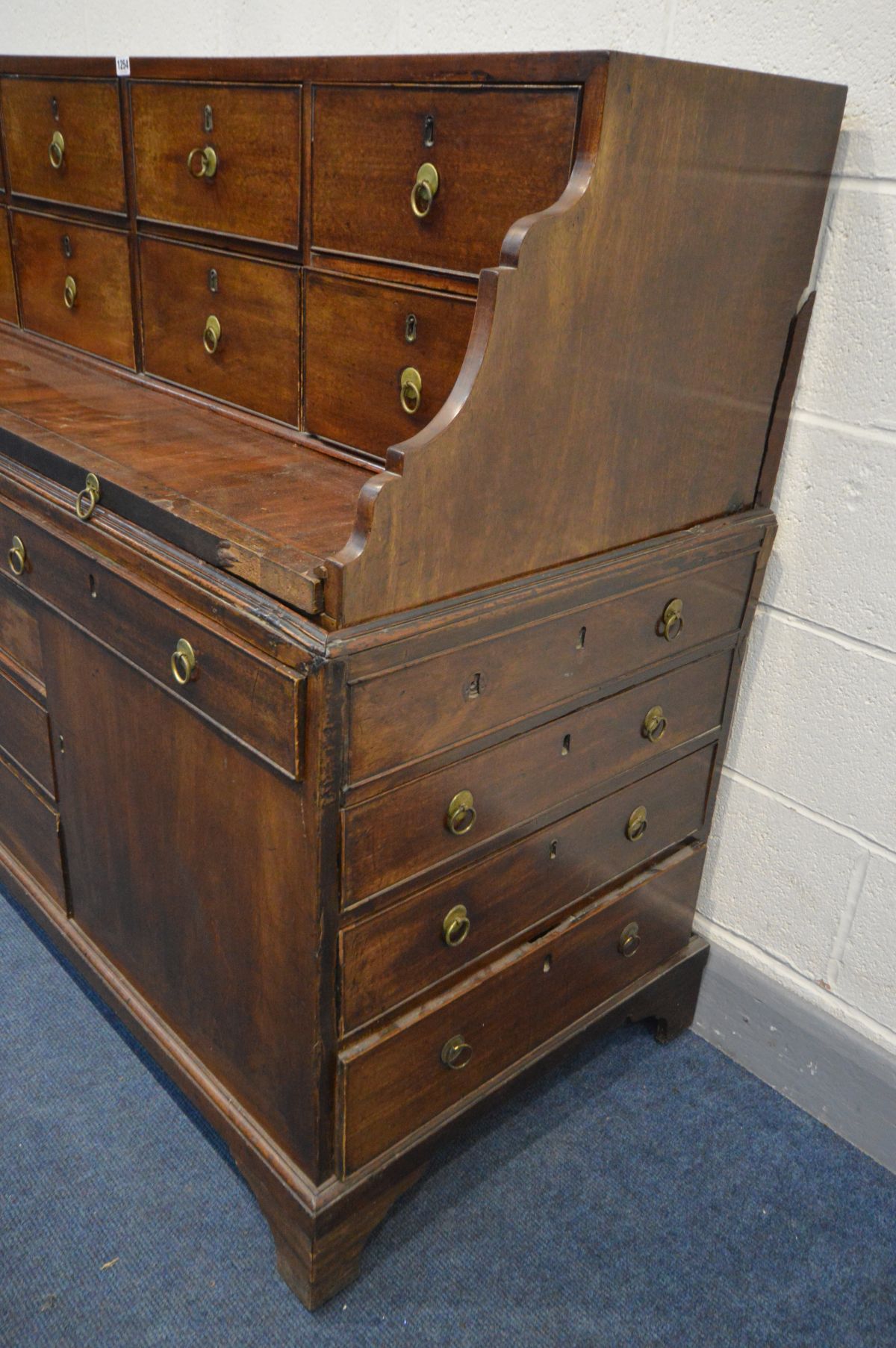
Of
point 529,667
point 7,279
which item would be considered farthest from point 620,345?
point 7,279

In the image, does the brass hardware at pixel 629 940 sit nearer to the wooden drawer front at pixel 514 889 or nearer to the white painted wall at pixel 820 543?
the wooden drawer front at pixel 514 889

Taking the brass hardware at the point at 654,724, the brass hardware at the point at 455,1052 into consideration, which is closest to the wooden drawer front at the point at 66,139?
the brass hardware at the point at 654,724

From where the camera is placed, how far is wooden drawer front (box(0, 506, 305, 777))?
3.60ft

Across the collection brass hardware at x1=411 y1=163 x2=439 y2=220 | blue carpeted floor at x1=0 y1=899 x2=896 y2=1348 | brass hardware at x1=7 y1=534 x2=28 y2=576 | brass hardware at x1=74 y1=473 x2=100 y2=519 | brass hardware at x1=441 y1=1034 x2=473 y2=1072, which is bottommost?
blue carpeted floor at x1=0 y1=899 x2=896 y2=1348

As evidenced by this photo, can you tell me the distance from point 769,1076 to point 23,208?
2077 millimetres

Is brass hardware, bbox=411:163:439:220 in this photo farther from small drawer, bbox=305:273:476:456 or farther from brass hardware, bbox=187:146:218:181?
brass hardware, bbox=187:146:218:181

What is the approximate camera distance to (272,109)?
4.40 feet

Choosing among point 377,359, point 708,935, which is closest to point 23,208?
point 377,359

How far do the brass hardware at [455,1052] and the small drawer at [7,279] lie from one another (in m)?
1.61

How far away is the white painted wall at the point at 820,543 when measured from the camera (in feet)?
4.40

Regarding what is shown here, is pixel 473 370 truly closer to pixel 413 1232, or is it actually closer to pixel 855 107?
pixel 855 107

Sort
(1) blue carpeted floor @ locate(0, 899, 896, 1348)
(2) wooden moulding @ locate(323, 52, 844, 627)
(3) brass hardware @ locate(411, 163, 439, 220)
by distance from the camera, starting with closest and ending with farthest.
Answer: (2) wooden moulding @ locate(323, 52, 844, 627) < (3) brass hardware @ locate(411, 163, 439, 220) < (1) blue carpeted floor @ locate(0, 899, 896, 1348)

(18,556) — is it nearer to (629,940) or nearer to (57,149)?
(57,149)

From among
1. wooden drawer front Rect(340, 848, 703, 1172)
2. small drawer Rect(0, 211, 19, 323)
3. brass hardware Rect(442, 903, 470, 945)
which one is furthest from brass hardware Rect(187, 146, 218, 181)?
wooden drawer front Rect(340, 848, 703, 1172)
